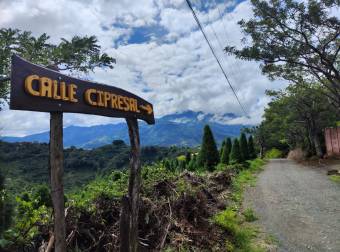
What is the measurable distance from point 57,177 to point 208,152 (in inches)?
835

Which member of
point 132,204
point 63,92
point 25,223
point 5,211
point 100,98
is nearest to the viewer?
point 63,92

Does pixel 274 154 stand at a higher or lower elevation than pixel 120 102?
lower

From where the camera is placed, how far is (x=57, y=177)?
363cm

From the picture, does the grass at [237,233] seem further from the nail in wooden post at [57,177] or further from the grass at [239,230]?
the nail in wooden post at [57,177]

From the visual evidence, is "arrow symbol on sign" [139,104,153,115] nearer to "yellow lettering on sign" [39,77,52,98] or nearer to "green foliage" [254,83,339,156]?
"yellow lettering on sign" [39,77,52,98]

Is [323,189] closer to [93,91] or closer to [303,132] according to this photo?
[93,91]

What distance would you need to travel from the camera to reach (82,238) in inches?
230

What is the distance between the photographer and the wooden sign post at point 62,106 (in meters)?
3.29

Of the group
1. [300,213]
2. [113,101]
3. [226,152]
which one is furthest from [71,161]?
[113,101]

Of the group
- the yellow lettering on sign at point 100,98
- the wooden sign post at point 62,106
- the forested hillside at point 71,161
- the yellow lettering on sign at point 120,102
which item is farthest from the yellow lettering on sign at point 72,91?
the forested hillside at point 71,161

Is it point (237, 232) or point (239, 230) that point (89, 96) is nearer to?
point (237, 232)

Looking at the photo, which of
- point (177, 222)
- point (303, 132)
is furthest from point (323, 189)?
point (303, 132)

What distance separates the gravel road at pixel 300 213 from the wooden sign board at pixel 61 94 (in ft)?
15.4

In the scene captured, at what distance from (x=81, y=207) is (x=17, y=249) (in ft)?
4.37
